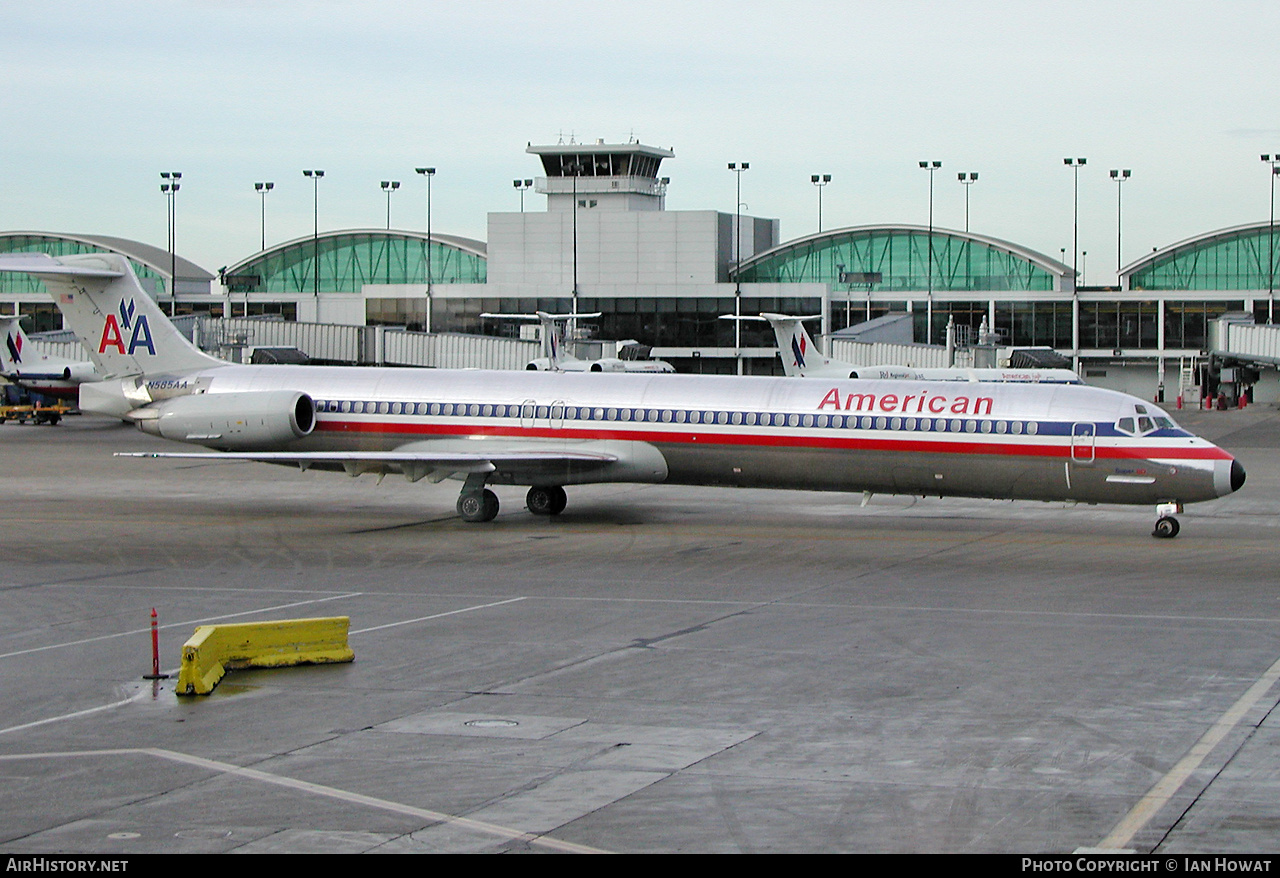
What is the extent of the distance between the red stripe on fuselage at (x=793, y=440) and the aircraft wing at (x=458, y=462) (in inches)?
23.9

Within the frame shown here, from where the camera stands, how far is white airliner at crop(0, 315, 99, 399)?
69500 millimetres

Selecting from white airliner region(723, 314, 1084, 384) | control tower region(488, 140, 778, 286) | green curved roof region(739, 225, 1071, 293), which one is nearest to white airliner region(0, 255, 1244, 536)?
white airliner region(723, 314, 1084, 384)

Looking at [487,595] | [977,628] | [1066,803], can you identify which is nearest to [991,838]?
[1066,803]

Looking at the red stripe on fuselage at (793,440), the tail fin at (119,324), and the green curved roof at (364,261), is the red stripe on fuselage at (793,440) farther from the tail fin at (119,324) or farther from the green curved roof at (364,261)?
the green curved roof at (364,261)

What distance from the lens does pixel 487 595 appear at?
23.5 metres

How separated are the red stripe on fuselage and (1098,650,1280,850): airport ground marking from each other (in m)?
12.4

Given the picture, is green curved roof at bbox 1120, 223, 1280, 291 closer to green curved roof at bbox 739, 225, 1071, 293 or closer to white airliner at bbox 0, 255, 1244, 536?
green curved roof at bbox 739, 225, 1071, 293

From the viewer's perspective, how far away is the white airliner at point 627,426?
1177 inches

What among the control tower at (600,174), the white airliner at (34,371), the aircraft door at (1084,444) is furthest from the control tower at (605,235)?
the aircraft door at (1084,444)

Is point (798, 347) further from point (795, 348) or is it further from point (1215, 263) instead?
point (1215, 263)

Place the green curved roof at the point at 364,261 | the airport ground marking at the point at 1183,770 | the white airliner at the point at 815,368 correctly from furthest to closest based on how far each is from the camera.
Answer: the green curved roof at the point at 364,261, the white airliner at the point at 815,368, the airport ground marking at the point at 1183,770

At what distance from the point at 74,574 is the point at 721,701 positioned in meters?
14.6

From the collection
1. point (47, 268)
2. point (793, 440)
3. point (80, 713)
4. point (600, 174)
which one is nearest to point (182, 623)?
point (80, 713)

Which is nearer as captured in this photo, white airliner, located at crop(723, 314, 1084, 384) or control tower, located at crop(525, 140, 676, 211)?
white airliner, located at crop(723, 314, 1084, 384)
